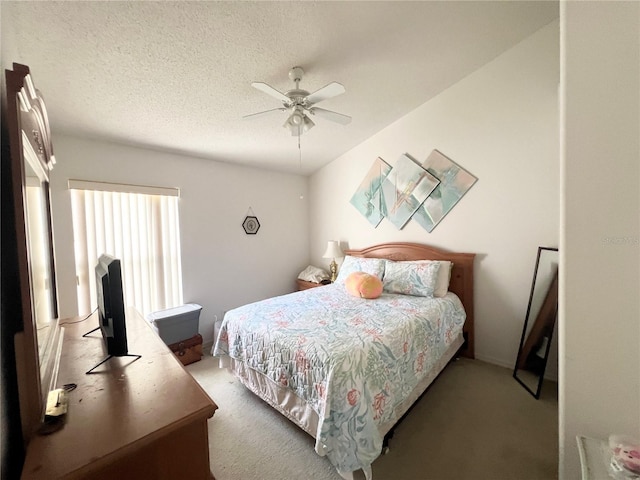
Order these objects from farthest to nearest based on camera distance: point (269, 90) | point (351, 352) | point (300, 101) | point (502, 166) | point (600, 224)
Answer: point (502, 166)
point (300, 101)
point (269, 90)
point (351, 352)
point (600, 224)

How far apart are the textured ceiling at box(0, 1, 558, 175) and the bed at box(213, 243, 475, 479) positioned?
1853 millimetres

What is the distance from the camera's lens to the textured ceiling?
4.69 feet

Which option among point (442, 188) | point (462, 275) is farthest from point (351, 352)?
point (442, 188)

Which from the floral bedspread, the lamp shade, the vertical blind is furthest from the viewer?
the lamp shade

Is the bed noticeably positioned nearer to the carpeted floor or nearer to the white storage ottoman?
the carpeted floor

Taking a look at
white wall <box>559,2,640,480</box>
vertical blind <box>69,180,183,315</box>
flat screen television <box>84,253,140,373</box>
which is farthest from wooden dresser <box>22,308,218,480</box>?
vertical blind <box>69,180,183,315</box>

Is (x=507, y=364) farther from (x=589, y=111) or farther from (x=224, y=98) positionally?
(x=224, y=98)

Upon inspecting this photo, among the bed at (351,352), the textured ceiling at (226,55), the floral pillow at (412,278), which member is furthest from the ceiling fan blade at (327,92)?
the floral pillow at (412,278)

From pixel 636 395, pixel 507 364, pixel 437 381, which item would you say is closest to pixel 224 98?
pixel 636 395

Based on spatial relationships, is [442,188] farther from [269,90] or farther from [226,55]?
[226,55]

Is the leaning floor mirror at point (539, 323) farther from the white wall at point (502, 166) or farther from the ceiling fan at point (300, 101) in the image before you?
the ceiling fan at point (300, 101)

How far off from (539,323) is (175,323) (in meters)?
3.54

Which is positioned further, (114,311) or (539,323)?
(539,323)

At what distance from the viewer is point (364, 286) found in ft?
8.64
